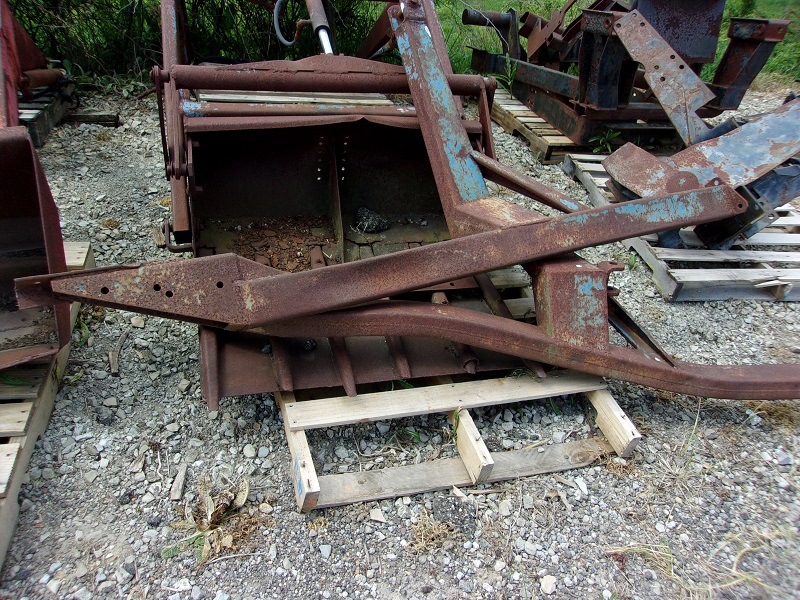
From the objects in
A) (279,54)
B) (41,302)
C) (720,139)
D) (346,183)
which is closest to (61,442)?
(41,302)

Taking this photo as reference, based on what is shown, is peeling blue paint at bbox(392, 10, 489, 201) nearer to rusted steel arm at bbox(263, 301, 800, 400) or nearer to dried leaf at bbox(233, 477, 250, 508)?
rusted steel arm at bbox(263, 301, 800, 400)

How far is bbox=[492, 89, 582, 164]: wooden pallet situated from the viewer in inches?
170

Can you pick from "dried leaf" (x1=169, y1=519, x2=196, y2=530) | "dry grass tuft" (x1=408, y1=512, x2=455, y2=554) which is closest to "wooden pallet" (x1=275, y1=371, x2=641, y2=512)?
"dry grass tuft" (x1=408, y1=512, x2=455, y2=554)

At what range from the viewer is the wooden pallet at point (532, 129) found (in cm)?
431

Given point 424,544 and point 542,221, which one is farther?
point 542,221

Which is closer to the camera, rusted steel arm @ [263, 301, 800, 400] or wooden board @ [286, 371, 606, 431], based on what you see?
rusted steel arm @ [263, 301, 800, 400]

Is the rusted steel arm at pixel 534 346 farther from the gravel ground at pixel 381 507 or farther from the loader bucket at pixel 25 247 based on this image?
the loader bucket at pixel 25 247

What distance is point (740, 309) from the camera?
311cm

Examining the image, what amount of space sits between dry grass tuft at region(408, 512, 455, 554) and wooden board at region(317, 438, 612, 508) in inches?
4.5

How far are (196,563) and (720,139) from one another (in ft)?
9.45

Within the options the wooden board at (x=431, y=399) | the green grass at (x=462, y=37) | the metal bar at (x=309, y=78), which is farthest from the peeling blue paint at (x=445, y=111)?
the green grass at (x=462, y=37)

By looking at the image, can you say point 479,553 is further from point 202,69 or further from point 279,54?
point 279,54

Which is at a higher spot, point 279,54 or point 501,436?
point 279,54

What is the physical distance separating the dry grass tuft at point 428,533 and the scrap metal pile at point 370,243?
50cm
